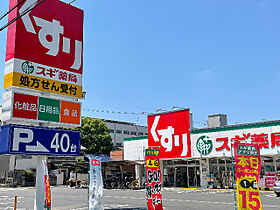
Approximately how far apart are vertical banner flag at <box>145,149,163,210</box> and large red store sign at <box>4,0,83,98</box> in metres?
3.50

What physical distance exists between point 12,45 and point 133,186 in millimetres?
24034

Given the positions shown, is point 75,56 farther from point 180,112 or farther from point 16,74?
point 180,112

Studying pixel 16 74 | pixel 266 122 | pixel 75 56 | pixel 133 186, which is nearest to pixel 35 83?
pixel 16 74

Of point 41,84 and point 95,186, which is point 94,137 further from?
point 95,186

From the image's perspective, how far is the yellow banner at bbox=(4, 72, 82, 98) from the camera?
979 cm

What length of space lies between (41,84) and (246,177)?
707 centimetres

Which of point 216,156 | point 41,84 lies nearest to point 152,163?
point 41,84

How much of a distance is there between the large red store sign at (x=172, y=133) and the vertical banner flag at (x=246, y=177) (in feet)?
66.4

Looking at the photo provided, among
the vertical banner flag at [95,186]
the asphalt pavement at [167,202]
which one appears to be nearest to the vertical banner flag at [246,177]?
the vertical banner flag at [95,186]

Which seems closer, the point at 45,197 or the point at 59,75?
the point at 45,197

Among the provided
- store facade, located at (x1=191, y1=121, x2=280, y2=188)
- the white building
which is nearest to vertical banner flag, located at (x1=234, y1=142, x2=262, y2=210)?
store facade, located at (x1=191, y1=121, x2=280, y2=188)

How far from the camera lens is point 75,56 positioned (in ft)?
38.7

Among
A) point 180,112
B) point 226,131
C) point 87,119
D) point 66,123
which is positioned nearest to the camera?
point 66,123

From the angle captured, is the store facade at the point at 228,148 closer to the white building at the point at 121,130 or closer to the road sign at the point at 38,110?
the road sign at the point at 38,110
